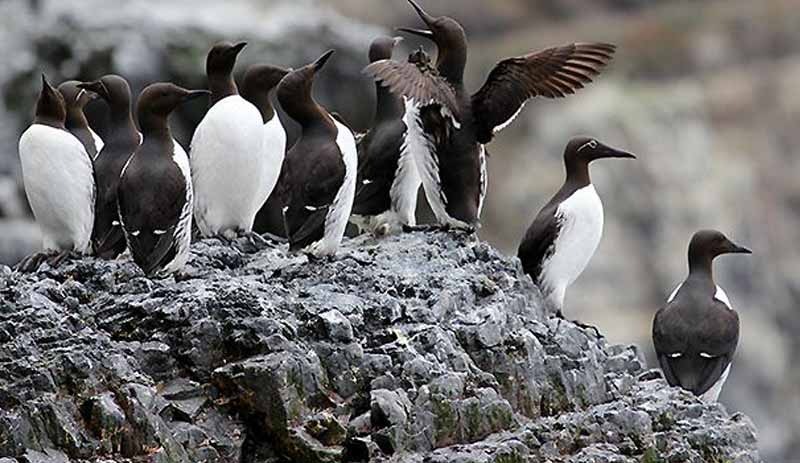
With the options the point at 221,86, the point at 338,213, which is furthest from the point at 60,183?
the point at 338,213

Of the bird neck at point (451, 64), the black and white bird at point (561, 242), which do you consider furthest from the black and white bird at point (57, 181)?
the black and white bird at point (561, 242)

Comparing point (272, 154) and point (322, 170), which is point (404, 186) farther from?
point (322, 170)

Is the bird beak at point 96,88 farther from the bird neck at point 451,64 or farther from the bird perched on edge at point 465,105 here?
the bird neck at point 451,64

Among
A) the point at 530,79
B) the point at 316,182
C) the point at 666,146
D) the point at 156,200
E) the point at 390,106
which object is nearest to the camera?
the point at 156,200

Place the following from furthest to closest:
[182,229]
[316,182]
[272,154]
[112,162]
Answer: [272,154]
[112,162]
[316,182]
[182,229]

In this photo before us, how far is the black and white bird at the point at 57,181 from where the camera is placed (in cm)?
1114

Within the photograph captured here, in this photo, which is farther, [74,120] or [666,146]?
[666,146]

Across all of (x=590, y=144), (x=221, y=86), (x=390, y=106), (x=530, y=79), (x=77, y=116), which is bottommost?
(x=77, y=116)

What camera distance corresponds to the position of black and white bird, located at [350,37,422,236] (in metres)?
12.3

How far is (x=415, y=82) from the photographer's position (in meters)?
11.2

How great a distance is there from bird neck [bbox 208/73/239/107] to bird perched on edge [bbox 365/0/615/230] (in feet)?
4.05

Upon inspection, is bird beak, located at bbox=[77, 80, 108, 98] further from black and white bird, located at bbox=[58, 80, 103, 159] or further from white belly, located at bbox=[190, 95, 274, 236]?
white belly, located at bbox=[190, 95, 274, 236]

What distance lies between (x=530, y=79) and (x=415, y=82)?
2.69 feet

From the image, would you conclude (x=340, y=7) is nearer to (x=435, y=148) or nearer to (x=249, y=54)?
(x=249, y=54)
